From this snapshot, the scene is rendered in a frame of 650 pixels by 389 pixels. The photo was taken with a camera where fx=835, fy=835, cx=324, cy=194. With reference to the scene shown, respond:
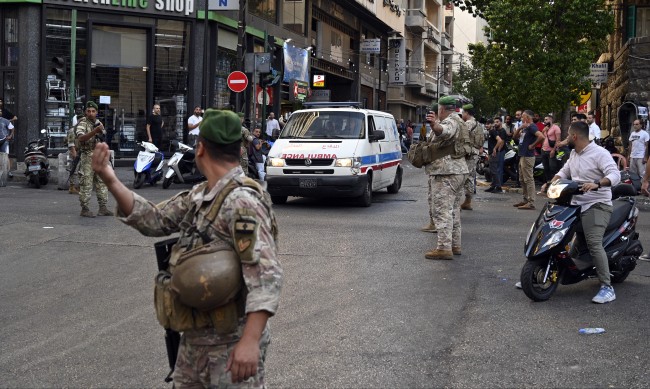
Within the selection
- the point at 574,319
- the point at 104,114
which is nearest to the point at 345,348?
the point at 574,319

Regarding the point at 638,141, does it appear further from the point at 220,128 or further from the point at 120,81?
the point at 220,128

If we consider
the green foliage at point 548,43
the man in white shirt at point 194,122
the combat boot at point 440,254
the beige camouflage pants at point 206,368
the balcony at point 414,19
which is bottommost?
the combat boot at point 440,254

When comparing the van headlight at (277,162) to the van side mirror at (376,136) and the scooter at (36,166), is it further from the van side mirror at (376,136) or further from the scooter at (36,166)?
the scooter at (36,166)

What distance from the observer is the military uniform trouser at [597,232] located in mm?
7582

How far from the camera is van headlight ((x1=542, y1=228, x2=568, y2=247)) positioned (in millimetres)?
7355

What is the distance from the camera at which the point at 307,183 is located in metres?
14.7

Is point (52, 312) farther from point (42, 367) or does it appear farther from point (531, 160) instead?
point (531, 160)

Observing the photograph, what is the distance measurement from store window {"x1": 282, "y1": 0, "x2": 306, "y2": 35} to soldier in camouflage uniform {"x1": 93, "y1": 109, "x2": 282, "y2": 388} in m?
31.9

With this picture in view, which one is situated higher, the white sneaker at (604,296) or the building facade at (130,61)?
the building facade at (130,61)

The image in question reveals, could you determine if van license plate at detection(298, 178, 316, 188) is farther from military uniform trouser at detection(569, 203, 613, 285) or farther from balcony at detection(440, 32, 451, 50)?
balcony at detection(440, 32, 451, 50)

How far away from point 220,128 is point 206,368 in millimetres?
945

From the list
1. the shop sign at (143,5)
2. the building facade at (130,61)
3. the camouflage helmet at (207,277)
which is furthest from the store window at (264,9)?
the camouflage helmet at (207,277)

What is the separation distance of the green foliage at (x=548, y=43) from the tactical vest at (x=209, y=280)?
24.0 m

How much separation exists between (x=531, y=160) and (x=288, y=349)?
34.3 feet
